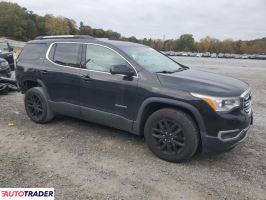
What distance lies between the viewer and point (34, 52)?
6.14 metres

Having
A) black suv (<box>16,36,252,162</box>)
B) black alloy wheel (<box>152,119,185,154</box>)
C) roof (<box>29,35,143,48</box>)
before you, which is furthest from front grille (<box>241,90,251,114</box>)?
roof (<box>29,35,143,48</box>)

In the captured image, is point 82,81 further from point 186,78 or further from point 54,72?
point 186,78

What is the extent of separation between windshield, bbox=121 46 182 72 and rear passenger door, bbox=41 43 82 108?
1015mm

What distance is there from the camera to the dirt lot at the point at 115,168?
11.9 ft

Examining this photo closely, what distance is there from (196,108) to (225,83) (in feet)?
2.45

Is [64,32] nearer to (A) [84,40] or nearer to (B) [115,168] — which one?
(A) [84,40]

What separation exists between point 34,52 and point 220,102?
3981mm

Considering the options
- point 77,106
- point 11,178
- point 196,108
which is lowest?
point 11,178

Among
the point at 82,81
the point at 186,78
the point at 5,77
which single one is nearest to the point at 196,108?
the point at 186,78

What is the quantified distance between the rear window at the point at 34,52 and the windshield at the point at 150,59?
Result: 1.90 meters

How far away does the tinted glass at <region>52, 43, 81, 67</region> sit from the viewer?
5391mm

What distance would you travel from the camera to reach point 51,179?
3.85 metres

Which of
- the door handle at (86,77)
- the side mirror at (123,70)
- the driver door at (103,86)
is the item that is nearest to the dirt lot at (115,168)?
the driver door at (103,86)

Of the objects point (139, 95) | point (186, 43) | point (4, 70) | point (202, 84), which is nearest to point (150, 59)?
point (139, 95)
